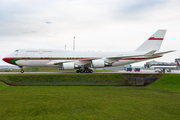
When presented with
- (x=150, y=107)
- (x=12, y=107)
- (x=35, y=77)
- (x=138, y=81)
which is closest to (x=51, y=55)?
(x=35, y=77)

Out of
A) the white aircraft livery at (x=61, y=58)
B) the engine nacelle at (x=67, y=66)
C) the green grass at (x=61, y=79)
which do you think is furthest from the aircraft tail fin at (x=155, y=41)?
the engine nacelle at (x=67, y=66)

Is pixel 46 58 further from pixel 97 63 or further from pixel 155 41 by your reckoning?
pixel 155 41

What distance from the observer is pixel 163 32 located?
31.7 meters

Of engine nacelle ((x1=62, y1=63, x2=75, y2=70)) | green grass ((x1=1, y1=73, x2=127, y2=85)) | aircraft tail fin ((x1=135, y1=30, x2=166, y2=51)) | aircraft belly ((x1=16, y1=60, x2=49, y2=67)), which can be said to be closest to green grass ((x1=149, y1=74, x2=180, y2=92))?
green grass ((x1=1, y1=73, x2=127, y2=85))

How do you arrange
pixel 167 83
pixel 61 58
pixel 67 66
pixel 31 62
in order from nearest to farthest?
pixel 167 83, pixel 67 66, pixel 31 62, pixel 61 58

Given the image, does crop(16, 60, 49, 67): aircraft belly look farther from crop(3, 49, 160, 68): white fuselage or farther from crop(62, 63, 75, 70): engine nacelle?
crop(62, 63, 75, 70): engine nacelle

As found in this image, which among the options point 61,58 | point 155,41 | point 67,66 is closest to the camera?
point 67,66

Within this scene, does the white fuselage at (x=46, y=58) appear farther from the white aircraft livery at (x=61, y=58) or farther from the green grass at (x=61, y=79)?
the green grass at (x=61, y=79)

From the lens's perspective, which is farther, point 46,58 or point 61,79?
point 46,58

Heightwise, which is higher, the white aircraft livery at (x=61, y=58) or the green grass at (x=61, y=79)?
the white aircraft livery at (x=61, y=58)

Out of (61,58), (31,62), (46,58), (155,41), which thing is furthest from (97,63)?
(155,41)

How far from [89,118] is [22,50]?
23.7 m

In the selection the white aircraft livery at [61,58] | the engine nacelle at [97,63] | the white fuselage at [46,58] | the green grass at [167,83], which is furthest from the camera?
the white fuselage at [46,58]

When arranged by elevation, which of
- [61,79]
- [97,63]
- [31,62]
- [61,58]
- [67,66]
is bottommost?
[61,79]
